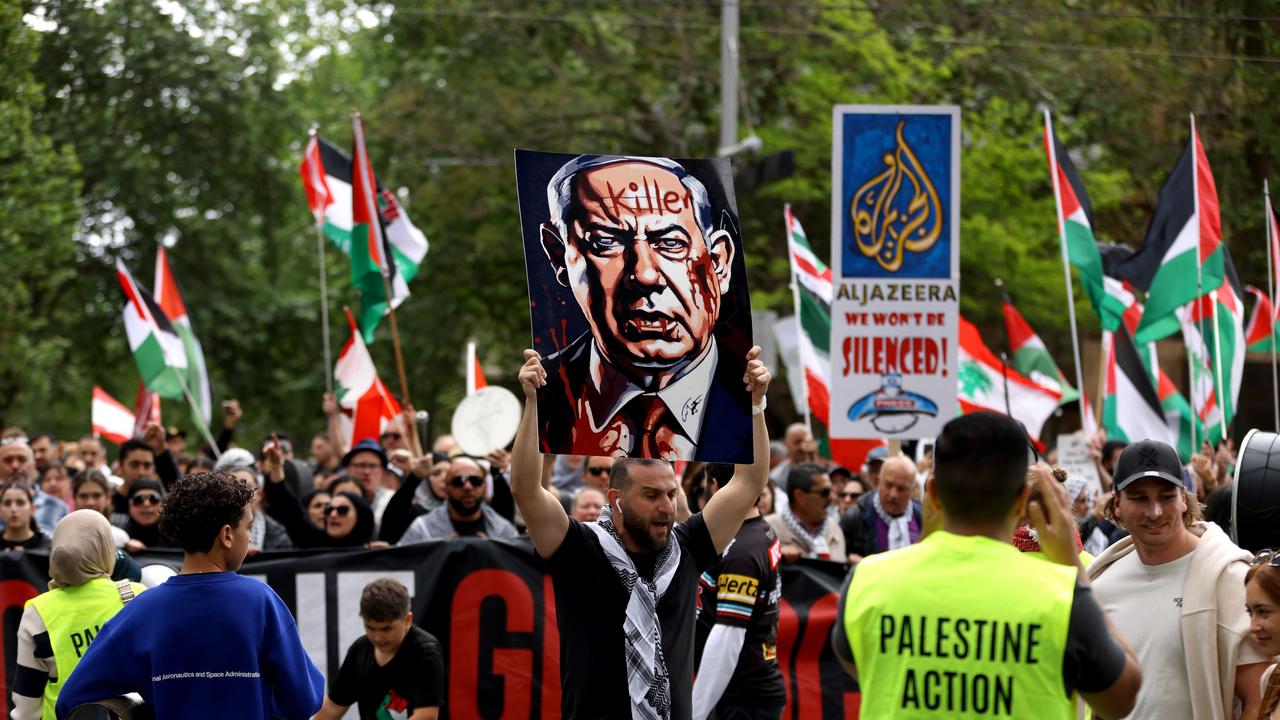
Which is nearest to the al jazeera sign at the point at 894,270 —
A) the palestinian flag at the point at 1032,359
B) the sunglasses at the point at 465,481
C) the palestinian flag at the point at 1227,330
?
the sunglasses at the point at 465,481

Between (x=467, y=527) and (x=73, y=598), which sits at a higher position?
(x=73, y=598)

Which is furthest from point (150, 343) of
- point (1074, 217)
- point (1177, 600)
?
point (1177, 600)

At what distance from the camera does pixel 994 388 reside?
15133mm

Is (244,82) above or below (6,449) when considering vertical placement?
above

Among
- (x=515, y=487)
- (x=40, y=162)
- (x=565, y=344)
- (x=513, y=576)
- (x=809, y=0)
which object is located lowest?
(x=513, y=576)

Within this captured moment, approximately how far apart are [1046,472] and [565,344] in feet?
7.33

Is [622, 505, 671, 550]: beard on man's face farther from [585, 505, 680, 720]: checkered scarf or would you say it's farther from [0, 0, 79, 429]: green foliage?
[0, 0, 79, 429]: green foliage

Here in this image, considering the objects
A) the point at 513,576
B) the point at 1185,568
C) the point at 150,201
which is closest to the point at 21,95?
the point at 150,201

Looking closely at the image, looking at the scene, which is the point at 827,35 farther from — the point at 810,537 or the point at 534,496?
the point at 534,496

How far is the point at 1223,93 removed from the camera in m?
23.5

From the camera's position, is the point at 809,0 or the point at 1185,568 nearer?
the point at 1185,568

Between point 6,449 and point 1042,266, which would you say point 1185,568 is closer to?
point 6,449

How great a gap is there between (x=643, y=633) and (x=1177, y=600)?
1744 millimetres

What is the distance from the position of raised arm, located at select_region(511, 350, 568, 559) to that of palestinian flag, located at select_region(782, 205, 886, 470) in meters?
8.83
